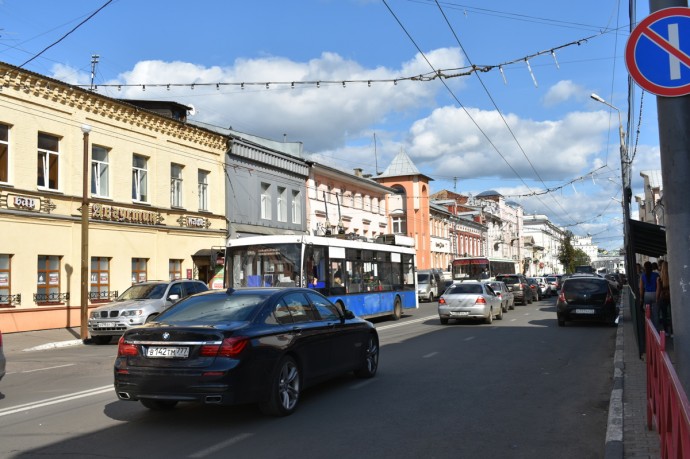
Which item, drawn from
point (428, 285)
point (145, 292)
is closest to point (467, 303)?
point (145, 292)

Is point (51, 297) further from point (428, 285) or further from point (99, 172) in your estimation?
point (428, 285)

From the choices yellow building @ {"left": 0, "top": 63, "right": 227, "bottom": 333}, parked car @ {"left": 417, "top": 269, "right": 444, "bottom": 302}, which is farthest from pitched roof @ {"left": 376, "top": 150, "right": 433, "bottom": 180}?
yellow building @ {"left": 0, "top": 63, "right": 227, "bottom": 333}

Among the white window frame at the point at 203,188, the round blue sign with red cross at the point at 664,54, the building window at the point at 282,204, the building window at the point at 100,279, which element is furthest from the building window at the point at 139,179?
the round blue sign with red cross at the point at 664,54

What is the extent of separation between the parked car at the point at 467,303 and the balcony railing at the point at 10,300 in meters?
13.5

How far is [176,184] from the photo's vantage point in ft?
94.9

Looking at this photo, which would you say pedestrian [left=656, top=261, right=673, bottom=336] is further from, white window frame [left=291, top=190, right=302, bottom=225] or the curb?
white window frame [left=291, top=190, right=302, bottom=225]

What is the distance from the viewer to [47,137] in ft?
73.9

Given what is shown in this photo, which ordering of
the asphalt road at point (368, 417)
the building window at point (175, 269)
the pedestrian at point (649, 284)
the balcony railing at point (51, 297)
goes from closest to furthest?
1. the asphalt road at point (368, 417)
2. the pedestrian at point (649, 284)
3. the balcony railing at point (51, 297)
4. the building window at point (175, 269)

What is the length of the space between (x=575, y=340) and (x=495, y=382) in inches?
286

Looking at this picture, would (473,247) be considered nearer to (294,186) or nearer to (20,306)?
(294,186)

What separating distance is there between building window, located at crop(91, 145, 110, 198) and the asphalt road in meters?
12.8

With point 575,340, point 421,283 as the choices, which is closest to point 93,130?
point 575,340

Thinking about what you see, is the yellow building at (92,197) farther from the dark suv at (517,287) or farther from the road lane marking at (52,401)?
the dark suv at (517,287)

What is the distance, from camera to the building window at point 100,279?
23750mm
